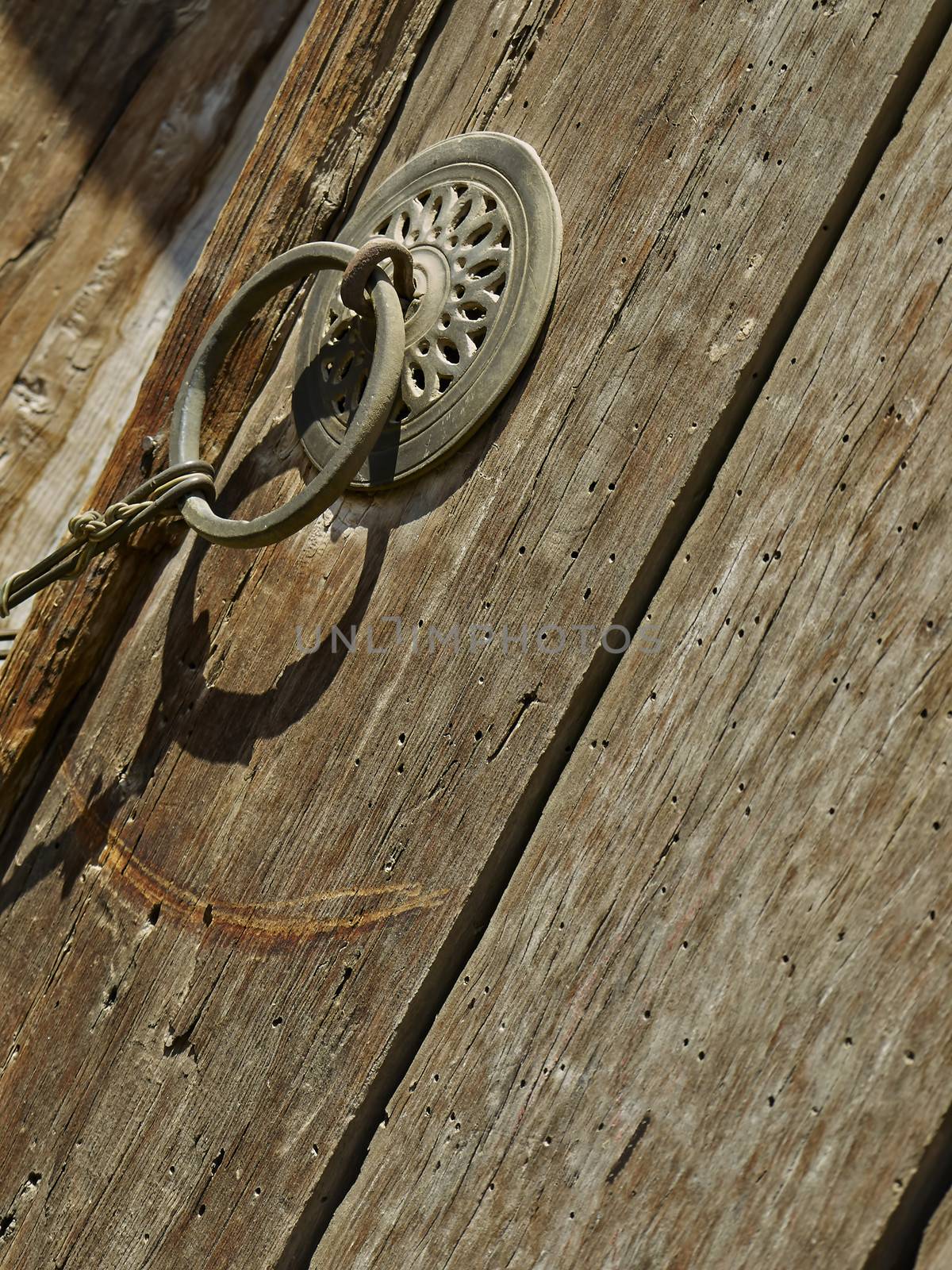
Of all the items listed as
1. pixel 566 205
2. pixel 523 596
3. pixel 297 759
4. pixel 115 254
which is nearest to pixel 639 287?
pixel 566 205

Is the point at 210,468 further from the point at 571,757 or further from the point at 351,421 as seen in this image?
the point at 571,757

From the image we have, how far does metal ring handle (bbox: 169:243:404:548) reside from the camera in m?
1.15

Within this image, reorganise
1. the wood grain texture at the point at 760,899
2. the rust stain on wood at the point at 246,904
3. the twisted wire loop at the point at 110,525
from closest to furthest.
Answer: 1. the wood grain texture at the point at 760,899
2. the rust stain on wood at the point at 246,904
3. the twisted wire loop at the point at 110,525

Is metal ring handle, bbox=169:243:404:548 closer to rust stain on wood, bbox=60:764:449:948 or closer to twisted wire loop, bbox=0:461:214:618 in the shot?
twisted wire loop, bbox=0:461:214:618

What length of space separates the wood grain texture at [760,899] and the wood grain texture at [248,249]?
597mm

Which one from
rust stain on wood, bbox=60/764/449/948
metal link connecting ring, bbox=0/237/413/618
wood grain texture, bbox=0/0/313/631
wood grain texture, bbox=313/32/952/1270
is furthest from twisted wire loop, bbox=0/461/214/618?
wood grain texture, bbox=313/32/952/1270

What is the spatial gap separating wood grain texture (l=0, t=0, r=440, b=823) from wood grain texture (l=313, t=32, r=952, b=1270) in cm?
60

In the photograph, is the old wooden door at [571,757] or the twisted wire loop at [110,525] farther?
the twisted wire loop at [110,525]

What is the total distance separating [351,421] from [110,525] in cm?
30

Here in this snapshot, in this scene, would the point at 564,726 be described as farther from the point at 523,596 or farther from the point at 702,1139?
the point at 702,1139

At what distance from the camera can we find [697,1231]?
0.92 m

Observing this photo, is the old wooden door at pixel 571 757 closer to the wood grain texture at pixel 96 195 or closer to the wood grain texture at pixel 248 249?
the wood grain texture at pixel 248 249

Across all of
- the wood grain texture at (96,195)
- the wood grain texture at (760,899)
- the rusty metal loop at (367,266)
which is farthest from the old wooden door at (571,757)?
the wood grain texture at (96,195)

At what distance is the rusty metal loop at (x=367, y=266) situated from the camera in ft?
3.85
